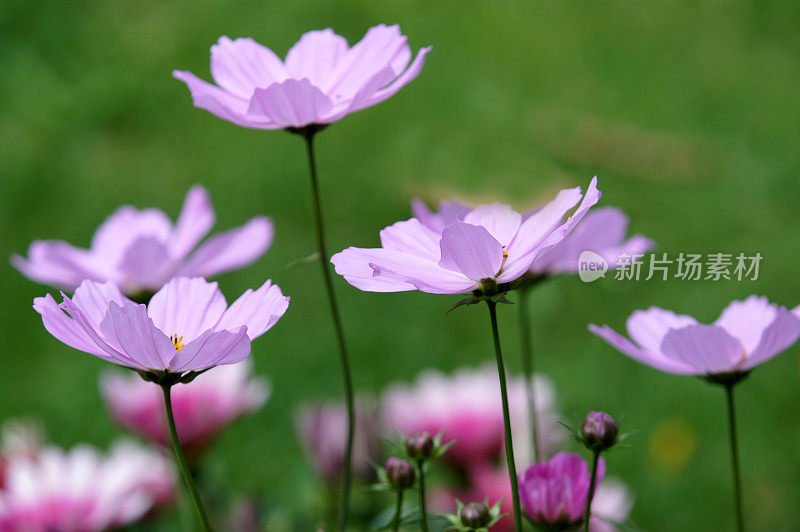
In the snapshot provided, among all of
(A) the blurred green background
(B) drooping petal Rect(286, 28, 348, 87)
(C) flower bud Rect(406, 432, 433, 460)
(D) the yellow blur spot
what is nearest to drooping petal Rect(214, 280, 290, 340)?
(C) flower bud Rect(406, 432, 433, 460)

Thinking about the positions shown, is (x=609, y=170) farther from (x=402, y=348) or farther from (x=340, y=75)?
(x=340, y=75)

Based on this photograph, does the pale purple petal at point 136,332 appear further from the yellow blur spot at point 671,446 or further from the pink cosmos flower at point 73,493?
the yellow blur spot at point 671,446

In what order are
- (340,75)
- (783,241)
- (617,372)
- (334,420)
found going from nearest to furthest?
(340,75), (334,420), (617,372), (783,241)

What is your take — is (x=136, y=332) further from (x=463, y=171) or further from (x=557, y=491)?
(x=463, y=171)

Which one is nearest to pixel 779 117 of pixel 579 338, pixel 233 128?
pixel 579 338

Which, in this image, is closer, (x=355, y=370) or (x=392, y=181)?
(x=355, y=370)

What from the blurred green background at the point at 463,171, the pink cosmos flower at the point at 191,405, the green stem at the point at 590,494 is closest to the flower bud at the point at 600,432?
the green stem at the point at 590,494
